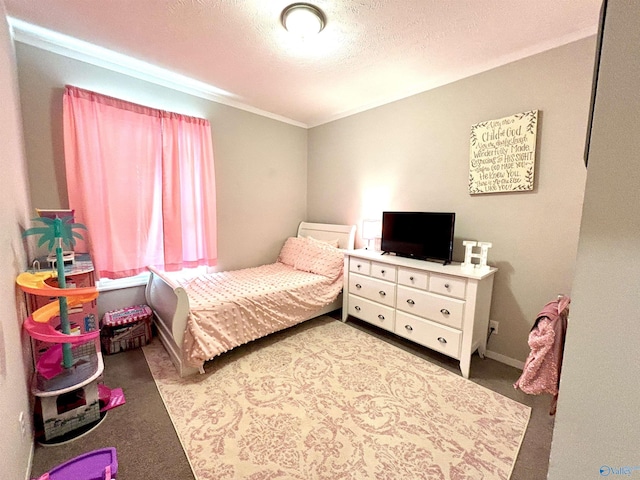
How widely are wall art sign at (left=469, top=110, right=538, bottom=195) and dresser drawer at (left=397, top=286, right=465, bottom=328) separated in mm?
1061

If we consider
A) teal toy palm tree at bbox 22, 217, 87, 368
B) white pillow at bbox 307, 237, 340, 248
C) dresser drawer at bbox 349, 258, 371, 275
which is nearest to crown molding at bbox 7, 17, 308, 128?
teal toy palm tree at bbox 22, 217, 87, 368

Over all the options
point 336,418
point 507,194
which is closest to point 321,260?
point 336,418

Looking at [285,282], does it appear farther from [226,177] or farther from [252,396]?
[226,177]

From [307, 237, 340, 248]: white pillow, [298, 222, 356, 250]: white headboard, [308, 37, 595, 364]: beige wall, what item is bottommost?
[307, 237, 340, 248]: white pillow

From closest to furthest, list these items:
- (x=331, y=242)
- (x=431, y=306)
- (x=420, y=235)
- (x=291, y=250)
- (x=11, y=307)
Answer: (x=11, y=307) < (x=431, y=306) < (x=420, y=235) < (x=331, y=242) < (x=291, y=250)

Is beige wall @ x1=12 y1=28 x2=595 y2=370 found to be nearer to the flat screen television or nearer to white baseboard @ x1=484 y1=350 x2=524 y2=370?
white baseboard @ x1=484 y1=350 x2=524 y2=370

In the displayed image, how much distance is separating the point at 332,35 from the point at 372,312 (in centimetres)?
250

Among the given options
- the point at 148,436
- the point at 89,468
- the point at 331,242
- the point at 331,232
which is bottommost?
the point at 148,436

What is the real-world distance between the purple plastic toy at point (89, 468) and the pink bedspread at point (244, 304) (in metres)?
0.72

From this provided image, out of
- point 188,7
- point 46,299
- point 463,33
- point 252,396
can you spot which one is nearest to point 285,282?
point 252,396

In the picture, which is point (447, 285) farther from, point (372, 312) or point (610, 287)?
point (610, 287)

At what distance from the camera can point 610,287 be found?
567 mm

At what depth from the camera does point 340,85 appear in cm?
267

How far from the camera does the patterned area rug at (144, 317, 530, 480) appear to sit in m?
1.35
